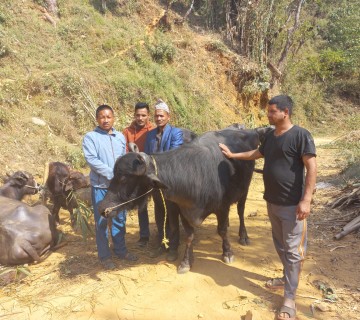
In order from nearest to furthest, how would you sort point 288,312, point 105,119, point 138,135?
point 288,312 < point 105,119 < point 138,135

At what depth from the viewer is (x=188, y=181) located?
375cm

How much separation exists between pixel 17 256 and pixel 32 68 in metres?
8.15

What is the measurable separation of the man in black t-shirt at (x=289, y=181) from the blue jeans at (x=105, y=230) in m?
1.86

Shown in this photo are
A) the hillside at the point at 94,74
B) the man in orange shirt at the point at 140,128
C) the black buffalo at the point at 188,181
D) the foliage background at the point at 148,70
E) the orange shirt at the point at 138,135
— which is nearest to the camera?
the black buffalo at the point at 188,181

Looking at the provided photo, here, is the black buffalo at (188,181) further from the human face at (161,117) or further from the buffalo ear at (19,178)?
the buffalo ear at (19,178)

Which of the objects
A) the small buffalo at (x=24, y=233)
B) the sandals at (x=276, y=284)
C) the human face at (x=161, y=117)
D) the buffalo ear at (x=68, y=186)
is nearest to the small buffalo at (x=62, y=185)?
the buffalo ear at (x=68, y=186)

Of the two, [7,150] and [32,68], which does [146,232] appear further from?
[32,68]

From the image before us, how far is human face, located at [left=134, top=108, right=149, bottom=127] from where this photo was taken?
177 inches

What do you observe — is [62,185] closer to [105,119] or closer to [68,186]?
[68,186]

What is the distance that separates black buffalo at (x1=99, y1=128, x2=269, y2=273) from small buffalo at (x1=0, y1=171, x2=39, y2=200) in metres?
2.83

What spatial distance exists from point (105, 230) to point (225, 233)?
1519 mm

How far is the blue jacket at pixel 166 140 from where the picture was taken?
14.2ft

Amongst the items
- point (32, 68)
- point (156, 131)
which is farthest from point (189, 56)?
point (156, 131)

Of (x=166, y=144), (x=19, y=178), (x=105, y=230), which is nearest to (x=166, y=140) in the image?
(x=166, y=144)
